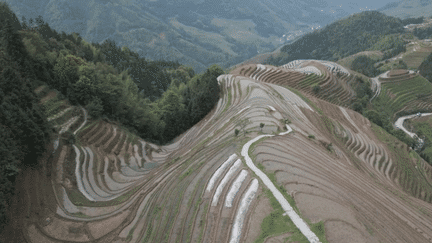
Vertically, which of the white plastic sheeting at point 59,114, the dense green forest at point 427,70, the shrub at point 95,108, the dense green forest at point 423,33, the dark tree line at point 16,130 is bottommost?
the dark tree line at point 16,130

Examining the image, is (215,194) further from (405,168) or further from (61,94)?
(405,168)

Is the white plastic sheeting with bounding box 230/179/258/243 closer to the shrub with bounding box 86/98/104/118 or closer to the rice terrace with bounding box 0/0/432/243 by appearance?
the rice terrace with bounding box 0/0/432/243

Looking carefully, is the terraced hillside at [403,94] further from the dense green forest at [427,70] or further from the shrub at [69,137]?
the shrub at [69,137]

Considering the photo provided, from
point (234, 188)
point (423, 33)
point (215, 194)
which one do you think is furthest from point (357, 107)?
point (423, 33)

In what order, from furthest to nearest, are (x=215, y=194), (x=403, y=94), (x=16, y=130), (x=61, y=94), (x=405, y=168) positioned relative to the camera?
(x=403, y=94) → (x=405, y=168) → (x=61, y=94) → (x=16, y=130) → (x=215, y=194)

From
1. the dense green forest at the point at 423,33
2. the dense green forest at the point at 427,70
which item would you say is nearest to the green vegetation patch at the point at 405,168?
the dense green forest at the point at 427,70

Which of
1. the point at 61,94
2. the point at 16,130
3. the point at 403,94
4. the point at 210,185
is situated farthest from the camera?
the point at 403,94
